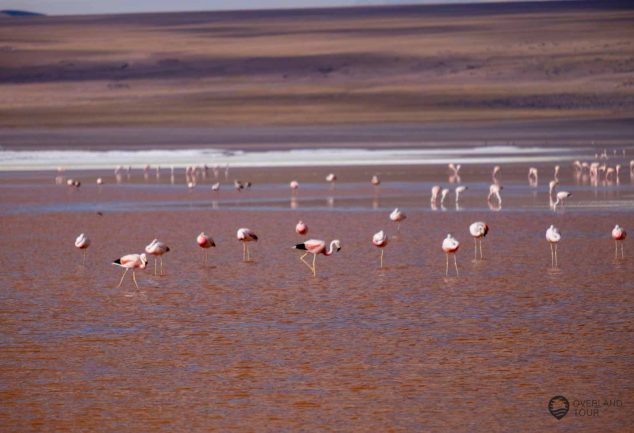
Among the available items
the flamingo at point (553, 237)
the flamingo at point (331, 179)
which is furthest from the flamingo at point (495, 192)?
the flamingo at point (553, 237)

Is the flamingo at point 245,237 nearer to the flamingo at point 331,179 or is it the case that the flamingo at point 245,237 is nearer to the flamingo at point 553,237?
the flamingo at point 553,237

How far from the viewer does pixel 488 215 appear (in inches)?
893

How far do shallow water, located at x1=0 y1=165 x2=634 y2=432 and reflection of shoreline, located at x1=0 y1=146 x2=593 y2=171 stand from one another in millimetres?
22632

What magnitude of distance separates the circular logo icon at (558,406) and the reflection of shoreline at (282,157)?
3339 cm

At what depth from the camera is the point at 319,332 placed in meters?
11.4

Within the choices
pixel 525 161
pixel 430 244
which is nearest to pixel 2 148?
pixel 525 161

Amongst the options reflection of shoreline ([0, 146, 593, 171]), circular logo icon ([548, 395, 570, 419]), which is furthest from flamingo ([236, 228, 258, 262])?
reflection of shoreline ([0, 146, 593, 171])

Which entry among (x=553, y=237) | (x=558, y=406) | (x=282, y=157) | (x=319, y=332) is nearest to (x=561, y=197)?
(x=553, y=237)

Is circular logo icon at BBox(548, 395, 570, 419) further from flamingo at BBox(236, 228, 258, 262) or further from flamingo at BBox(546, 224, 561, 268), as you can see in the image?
flamingo at BBox(236, 228, 258, 262)

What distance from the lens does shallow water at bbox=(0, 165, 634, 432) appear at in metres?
8.84

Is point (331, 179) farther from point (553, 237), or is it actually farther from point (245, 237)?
point (553, 237)

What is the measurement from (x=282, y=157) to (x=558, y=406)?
132ft

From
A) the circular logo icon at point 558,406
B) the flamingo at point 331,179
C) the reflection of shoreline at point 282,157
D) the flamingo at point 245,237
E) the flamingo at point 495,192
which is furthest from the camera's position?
the reflection of shoreline at point 282,157

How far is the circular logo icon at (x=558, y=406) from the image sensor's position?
8.58m
